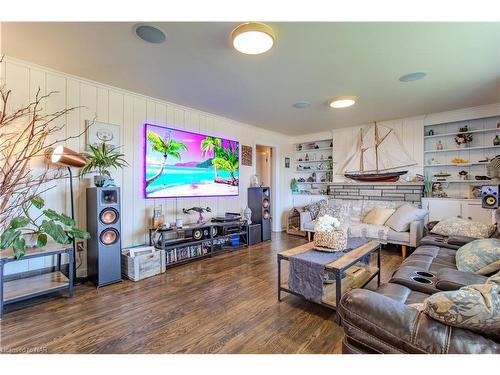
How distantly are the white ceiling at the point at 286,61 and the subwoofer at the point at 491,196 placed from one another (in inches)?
52.4

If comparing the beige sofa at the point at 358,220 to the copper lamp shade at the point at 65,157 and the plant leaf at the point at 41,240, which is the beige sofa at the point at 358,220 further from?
the plant leaf at the point at 41,240

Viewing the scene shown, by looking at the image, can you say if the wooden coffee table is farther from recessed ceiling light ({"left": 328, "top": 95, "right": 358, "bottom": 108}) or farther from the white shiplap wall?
the white shiplap wall

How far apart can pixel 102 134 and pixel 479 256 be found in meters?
4.04

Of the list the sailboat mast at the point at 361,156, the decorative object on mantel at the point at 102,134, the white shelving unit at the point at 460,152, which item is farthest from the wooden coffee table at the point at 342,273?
the white shelving unit at the point at 460,152

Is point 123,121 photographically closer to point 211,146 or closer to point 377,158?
point 211,146

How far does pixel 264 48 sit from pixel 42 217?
2.90 metres

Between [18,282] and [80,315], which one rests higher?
[18,282]

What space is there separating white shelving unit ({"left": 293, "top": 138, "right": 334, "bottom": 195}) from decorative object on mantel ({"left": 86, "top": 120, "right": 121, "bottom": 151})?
429cm

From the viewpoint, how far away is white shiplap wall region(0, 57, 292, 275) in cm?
252

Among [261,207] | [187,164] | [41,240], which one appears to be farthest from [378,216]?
[41,240]

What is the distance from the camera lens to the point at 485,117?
392cm
